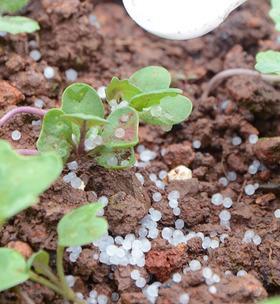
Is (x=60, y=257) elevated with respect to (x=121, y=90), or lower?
lower

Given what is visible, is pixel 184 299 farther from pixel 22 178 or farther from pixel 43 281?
pixel 22 178

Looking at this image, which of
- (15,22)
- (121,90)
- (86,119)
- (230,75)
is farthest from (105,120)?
(230,75)

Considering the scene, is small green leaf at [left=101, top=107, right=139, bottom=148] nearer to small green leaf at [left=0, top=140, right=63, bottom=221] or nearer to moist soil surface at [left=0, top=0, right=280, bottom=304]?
moist soil surface at [left=0, top=0, right=280, bottom=304]

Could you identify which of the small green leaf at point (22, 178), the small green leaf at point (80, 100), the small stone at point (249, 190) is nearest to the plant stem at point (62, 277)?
the small green leaf at point (22, 178)

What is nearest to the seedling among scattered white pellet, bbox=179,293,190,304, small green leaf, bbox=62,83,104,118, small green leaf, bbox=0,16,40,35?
small green leaf, bbox=62,83,104,118

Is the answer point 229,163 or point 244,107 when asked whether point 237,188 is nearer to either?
point 229,163

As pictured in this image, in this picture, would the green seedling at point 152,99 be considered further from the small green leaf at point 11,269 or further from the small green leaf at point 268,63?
the small green leaf at point 11,269

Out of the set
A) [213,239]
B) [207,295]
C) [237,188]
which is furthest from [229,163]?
[207,295]
